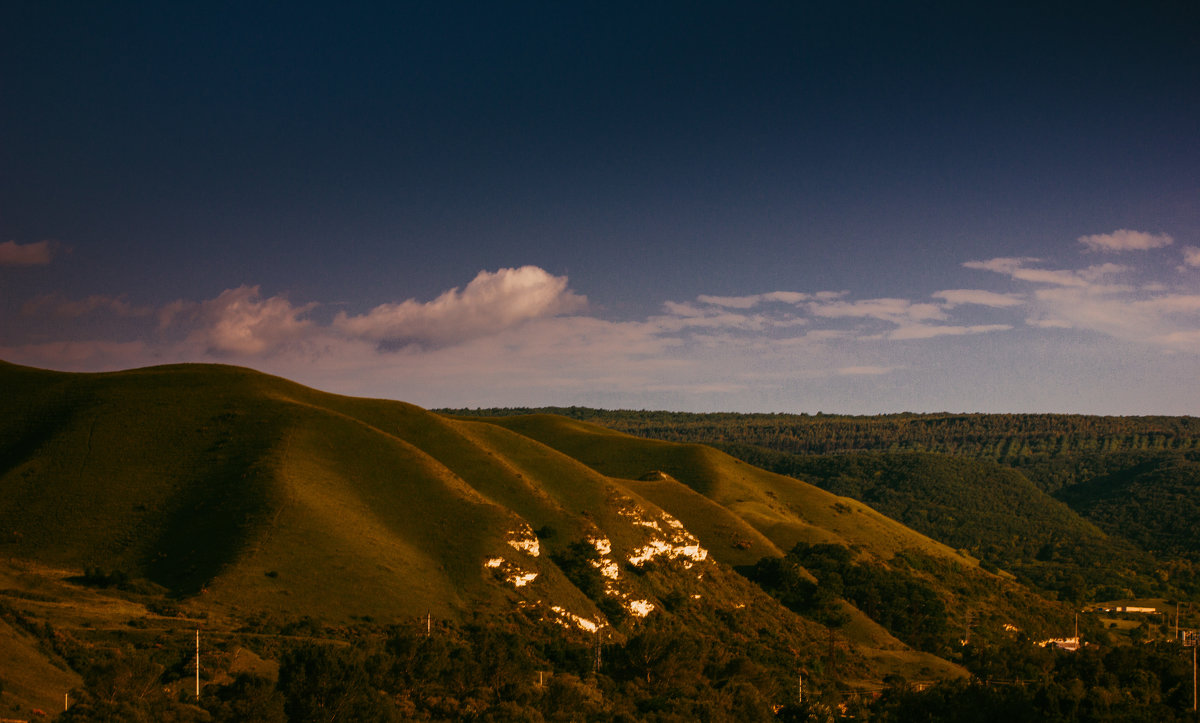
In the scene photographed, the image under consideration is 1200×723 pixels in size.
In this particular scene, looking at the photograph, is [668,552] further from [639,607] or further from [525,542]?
[525,542]

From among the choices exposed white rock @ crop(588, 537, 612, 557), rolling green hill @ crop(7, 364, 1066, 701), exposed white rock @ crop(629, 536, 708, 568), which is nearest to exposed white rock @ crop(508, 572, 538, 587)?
rolling green hill @ crop(7, 364, 1066, 701)

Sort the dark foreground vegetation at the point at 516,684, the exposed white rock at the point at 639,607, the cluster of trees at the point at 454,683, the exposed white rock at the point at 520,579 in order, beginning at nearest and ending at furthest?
1. the cluster of trees at the point at 454,683
2. the dark foreground vegetation at the point at 516,684
3. the exposed white rock at the point at 520,579
4. the exposed white rock at the point at 639,607

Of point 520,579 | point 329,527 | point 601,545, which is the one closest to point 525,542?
point 520,579

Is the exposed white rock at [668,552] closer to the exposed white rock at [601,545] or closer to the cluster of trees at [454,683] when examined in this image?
the exposed white rock at [601,545]

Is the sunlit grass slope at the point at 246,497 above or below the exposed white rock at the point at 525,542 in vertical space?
above

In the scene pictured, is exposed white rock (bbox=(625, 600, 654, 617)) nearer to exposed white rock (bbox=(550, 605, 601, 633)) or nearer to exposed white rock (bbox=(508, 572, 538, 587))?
exposed white rock (bbox=(550, 605, 601, 633))

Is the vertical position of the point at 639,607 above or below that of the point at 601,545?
below

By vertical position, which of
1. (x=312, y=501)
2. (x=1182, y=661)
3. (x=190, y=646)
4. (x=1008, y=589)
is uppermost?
(x=312, y=501)

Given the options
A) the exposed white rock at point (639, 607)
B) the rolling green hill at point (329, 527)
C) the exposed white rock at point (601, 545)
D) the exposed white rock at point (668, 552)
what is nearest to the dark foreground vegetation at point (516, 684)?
the rolling green hill at point (329, 527)

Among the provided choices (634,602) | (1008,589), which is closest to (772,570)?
(634,602)

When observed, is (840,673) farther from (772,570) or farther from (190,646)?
(190,646)

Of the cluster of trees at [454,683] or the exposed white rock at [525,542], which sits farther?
the exposed white rock at [525,542]
